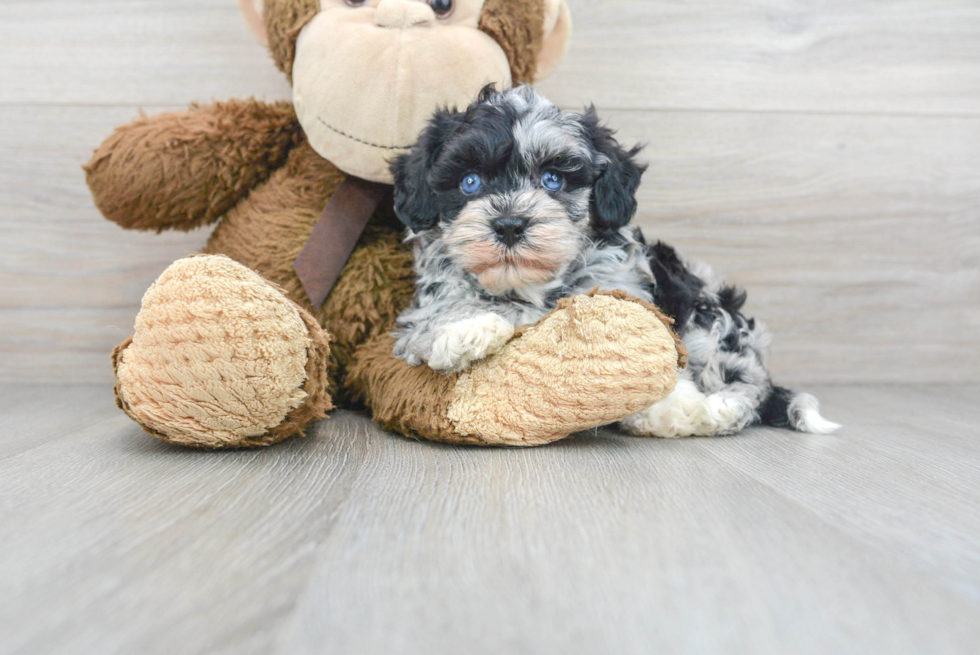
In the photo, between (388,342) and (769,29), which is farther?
(769,29)

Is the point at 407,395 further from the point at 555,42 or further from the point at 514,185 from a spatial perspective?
the point at 555,42

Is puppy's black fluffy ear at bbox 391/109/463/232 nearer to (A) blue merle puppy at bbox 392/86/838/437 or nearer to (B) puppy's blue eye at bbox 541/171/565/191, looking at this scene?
(A) blue merle puppy at bbox 392/86/838/437

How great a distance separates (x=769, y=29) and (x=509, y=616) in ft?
6.67

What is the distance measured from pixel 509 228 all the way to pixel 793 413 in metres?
0.79

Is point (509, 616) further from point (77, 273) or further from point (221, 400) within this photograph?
point (77, 273)

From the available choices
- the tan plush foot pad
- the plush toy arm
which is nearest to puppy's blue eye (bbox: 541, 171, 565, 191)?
the tan plush foot pad

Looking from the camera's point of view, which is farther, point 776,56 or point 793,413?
point 776,56

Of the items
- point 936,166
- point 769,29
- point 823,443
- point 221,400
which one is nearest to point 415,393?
point 221,400

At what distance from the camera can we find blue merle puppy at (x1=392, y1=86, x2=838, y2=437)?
A: 1313 mm

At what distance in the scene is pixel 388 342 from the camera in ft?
5.11

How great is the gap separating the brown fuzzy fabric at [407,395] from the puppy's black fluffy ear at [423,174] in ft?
0.95

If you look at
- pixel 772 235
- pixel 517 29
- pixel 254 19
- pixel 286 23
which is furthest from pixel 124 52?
pixel 772 235

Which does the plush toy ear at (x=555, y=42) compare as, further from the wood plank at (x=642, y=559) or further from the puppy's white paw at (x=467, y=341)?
the wood plank at (x=642, y=559)

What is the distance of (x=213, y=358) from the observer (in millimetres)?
1173
